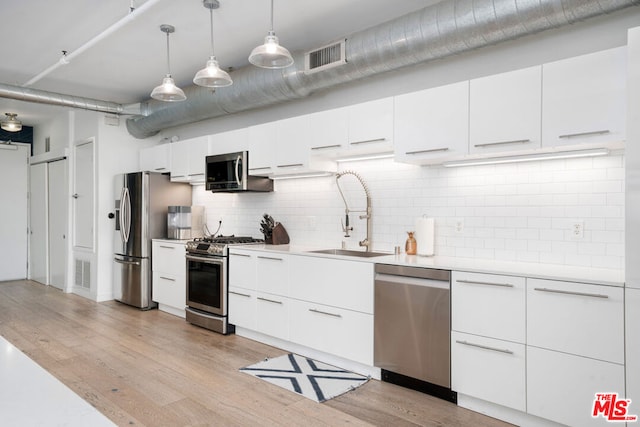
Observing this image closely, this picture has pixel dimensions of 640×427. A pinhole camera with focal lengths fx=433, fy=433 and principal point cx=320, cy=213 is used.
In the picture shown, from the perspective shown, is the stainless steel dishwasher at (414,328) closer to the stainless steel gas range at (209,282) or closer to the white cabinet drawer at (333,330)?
the white cabinet drawer at (333,330)

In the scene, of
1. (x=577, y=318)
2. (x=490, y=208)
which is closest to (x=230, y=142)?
(x=490, y=208)

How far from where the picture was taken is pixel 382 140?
3.48 meters

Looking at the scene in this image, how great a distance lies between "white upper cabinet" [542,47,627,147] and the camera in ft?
7.94

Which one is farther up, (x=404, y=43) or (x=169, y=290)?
(x=404, y=43)

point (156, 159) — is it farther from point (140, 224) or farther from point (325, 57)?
point (325, 57)

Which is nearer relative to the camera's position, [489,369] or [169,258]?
[489,369]

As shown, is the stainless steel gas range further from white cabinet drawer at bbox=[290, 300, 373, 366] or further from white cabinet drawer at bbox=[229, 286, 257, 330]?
white cabinet drawer at bbox=[290, 300, 373, 366]

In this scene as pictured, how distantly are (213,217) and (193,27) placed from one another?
8.37 feet

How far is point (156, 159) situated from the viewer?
5965 millimetres

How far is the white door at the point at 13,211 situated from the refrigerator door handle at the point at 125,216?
3519mm

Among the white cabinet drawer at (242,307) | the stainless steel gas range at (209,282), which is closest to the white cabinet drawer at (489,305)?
the white cabinet drawer at (242,307)

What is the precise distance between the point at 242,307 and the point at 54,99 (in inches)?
140

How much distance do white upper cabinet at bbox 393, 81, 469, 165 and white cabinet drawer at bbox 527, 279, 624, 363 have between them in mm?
1116

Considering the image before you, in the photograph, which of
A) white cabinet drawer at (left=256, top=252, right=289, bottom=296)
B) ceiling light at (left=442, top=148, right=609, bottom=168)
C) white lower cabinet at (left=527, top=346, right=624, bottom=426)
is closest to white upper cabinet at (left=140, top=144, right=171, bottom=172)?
white cabinet drawer at (left=256, top=252, right=289, bottom=296)
